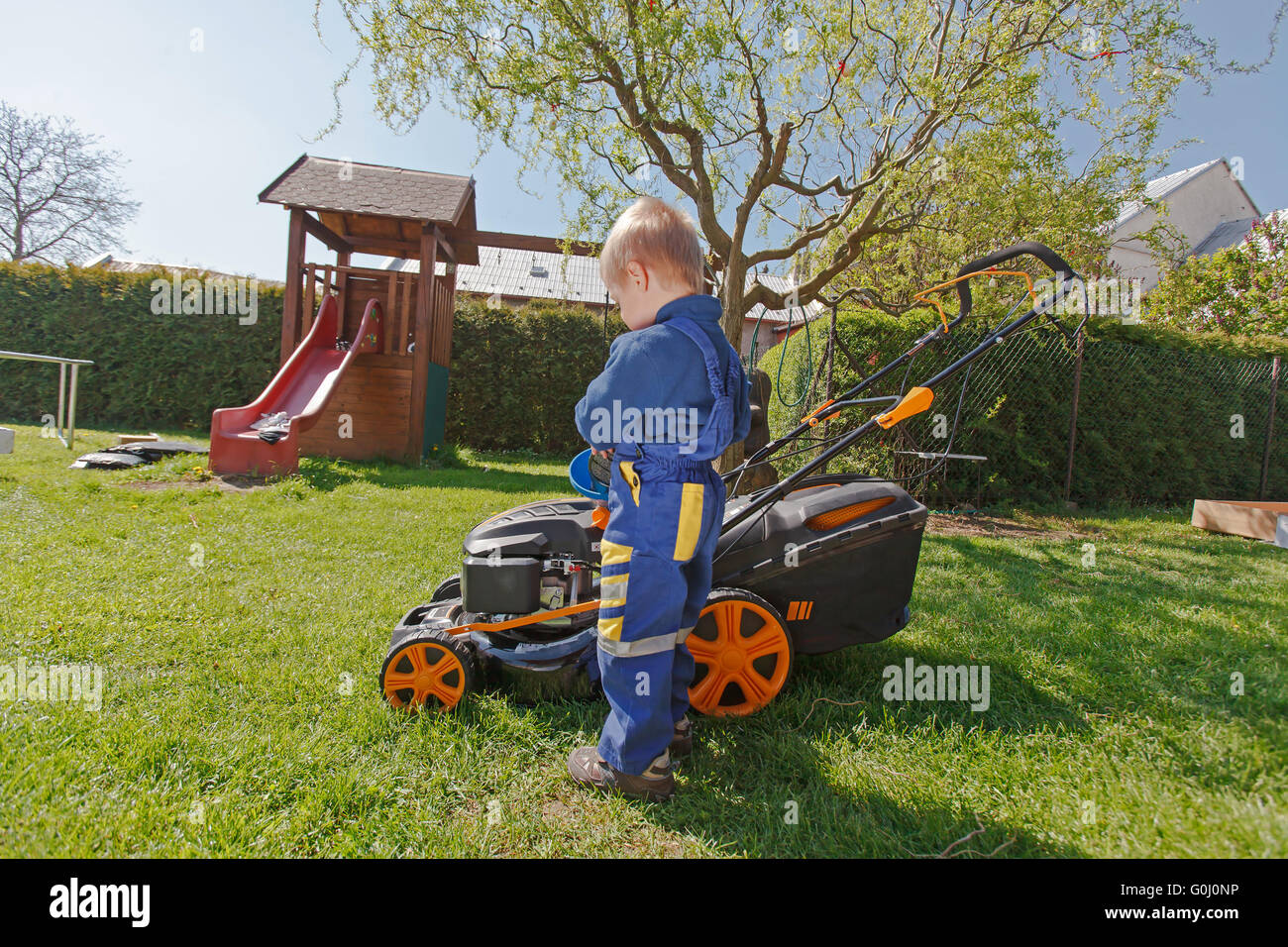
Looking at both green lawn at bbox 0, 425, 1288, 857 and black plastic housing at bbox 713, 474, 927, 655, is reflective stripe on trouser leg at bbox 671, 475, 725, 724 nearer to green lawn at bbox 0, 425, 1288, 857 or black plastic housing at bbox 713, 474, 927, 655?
green lawn at bbox 0, 425, 1288, 857

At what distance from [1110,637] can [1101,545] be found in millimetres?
3275

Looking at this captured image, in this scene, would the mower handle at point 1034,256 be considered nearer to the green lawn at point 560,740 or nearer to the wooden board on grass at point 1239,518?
the green lawn at point 560,740

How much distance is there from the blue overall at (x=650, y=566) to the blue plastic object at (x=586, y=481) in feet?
1.49

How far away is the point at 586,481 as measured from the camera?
242cm

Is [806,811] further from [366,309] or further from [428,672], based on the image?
[366,309]

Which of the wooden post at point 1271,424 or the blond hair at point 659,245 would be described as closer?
the blond hair at point 659,245

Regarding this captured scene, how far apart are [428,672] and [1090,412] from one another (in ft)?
28.8

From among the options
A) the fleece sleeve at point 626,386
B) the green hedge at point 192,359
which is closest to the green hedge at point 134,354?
the green hedge at point 192,359

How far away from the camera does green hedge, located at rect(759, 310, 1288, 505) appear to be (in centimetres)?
738

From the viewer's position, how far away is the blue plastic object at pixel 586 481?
2359 mm

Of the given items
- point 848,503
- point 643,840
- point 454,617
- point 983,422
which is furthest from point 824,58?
point 643,840

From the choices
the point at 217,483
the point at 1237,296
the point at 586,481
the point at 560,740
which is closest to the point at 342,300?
the point at 217,483

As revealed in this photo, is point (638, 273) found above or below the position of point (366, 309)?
below
